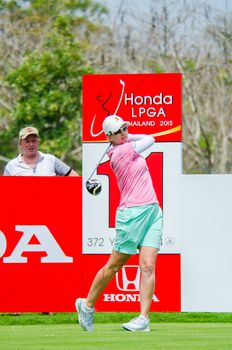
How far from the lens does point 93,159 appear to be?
1299cm

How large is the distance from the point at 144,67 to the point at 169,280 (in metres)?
33.4

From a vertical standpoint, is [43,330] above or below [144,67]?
below

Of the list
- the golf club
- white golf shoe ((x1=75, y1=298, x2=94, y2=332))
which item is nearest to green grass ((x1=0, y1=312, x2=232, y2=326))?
the golf club

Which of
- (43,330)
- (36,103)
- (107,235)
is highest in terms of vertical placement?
(36,103)

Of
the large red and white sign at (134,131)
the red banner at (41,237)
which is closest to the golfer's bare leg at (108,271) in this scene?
the large red and white sign at (134,131)

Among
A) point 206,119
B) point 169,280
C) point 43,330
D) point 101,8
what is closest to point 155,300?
point 169,280

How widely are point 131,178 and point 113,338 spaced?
1.57m

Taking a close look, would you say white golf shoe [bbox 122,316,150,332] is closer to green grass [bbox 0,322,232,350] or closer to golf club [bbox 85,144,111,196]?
green grass [bbox 0,322,232,350]

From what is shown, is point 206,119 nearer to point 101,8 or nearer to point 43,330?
point 101,8

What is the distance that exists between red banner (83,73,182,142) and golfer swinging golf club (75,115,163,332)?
1.92 m

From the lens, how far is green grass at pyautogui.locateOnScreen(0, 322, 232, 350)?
30.2 feet

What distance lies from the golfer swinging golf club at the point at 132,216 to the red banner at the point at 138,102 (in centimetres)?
192

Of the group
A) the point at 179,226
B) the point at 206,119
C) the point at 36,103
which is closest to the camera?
the point at 179,226

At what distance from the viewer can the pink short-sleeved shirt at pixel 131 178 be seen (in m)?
10.9
